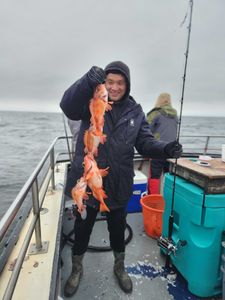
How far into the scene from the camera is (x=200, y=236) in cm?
207

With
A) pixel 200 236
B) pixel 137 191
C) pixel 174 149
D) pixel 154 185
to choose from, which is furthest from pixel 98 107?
pixel 154 185

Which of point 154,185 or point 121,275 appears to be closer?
point 121,275

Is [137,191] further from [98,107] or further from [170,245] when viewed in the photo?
[98,107]

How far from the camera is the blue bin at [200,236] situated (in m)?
2.00

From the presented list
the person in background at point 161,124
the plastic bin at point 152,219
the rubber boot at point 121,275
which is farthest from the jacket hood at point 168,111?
the rubber boot at point 121,275

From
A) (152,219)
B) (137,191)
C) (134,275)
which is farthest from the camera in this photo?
(137,191)

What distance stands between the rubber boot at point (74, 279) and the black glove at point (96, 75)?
1.64 m

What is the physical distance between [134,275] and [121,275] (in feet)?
0.70

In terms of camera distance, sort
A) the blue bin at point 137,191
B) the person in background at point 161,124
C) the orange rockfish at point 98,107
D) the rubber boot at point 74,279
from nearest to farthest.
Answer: the orange rockfish at point 98,107
the rubber boot at point 74,279
the blue bin at point 137,191
the person in background at point 161,124

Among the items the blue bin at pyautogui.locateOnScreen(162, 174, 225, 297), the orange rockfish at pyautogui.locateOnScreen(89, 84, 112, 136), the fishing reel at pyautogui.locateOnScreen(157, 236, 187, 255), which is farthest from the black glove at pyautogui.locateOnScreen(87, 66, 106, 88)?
the fishing reel at pyautogui.locateOnScreen(157, 236, 187, 255)

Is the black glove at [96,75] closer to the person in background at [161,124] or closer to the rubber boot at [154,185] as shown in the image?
the person in background at [161,124]

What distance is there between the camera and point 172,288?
2.31 m

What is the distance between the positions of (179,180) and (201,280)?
89cm

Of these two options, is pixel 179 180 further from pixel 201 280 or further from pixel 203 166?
pixel 201 280
